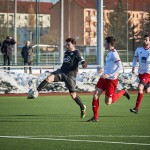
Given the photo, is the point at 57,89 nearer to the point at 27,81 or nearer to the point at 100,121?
the point at 27,81

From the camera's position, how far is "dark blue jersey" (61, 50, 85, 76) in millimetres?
19705

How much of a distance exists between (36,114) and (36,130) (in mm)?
5100

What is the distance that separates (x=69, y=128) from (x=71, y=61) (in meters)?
3.24

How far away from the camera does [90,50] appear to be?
108750 millimetres

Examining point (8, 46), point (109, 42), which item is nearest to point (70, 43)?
point (109, 42)

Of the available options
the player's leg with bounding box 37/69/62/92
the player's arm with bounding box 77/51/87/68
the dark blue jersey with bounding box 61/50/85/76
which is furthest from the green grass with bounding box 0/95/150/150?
the player's arm with bounding box 77/51/87/68

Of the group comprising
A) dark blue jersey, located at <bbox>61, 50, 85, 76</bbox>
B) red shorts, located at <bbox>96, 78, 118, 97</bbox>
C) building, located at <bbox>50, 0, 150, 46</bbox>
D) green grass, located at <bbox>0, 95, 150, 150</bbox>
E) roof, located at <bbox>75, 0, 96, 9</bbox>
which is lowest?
green grass, located at <bbox>0, 95, 150, 150</bbox>

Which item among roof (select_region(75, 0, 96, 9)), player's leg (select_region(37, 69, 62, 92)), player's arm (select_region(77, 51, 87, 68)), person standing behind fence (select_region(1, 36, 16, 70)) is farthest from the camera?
roof (select_region(75, 0, 96, 9))

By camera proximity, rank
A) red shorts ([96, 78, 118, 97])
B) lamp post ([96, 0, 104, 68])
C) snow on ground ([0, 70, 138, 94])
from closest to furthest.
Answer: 1. red shorts ([96, 78, 118, 97])
2. snow on ground ([0, 70, 138, 94])
3. lamp post ([96, 0, 104, 68])

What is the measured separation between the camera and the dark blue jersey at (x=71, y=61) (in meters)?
19.7

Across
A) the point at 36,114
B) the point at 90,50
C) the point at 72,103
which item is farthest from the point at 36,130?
the point at 90,50

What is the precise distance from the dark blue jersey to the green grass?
3.99 ft

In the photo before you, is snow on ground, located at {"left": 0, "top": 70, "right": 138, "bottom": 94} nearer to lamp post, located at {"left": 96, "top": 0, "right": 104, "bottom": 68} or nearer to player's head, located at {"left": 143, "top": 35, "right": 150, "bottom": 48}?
lamp post, located at {"left": 96, "top": 0, "right": 104, "bottom": 68}

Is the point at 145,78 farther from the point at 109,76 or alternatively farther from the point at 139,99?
the point at 109,76
